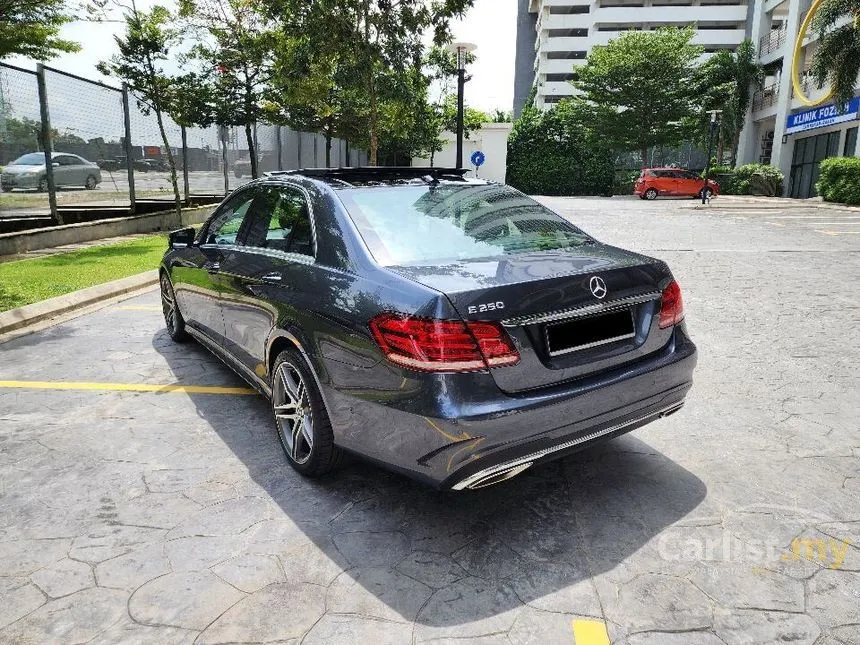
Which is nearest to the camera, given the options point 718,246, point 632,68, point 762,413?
point 762,413

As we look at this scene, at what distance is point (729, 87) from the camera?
139ft

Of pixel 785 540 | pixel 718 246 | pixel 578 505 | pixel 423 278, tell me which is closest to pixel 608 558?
pixel 578 505

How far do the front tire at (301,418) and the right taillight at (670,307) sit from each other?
5.76ft

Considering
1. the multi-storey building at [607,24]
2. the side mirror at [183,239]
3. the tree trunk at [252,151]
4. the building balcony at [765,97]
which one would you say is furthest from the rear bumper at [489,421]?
the multi-storey building at [607,24]

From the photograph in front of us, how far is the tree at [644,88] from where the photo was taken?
1756 inches

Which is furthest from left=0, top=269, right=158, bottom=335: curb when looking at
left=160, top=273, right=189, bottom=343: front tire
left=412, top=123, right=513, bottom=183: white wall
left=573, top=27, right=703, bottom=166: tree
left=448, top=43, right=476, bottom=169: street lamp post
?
left=573, top=27, right=703, bottom=166: tree

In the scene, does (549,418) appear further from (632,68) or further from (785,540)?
(632,68)

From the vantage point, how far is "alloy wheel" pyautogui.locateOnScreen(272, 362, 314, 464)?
327cm

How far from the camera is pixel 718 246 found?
12812 mm

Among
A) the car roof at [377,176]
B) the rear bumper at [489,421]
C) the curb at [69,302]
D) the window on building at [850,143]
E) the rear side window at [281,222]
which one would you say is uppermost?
the window on building at [850,143]

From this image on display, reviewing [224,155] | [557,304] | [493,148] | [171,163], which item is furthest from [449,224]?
[493,148]

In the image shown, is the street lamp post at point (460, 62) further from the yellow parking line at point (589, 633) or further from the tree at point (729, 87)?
the tree at point (729, 87)

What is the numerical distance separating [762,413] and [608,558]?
6.94ft

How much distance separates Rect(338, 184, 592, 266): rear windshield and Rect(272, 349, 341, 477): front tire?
2.51ft
